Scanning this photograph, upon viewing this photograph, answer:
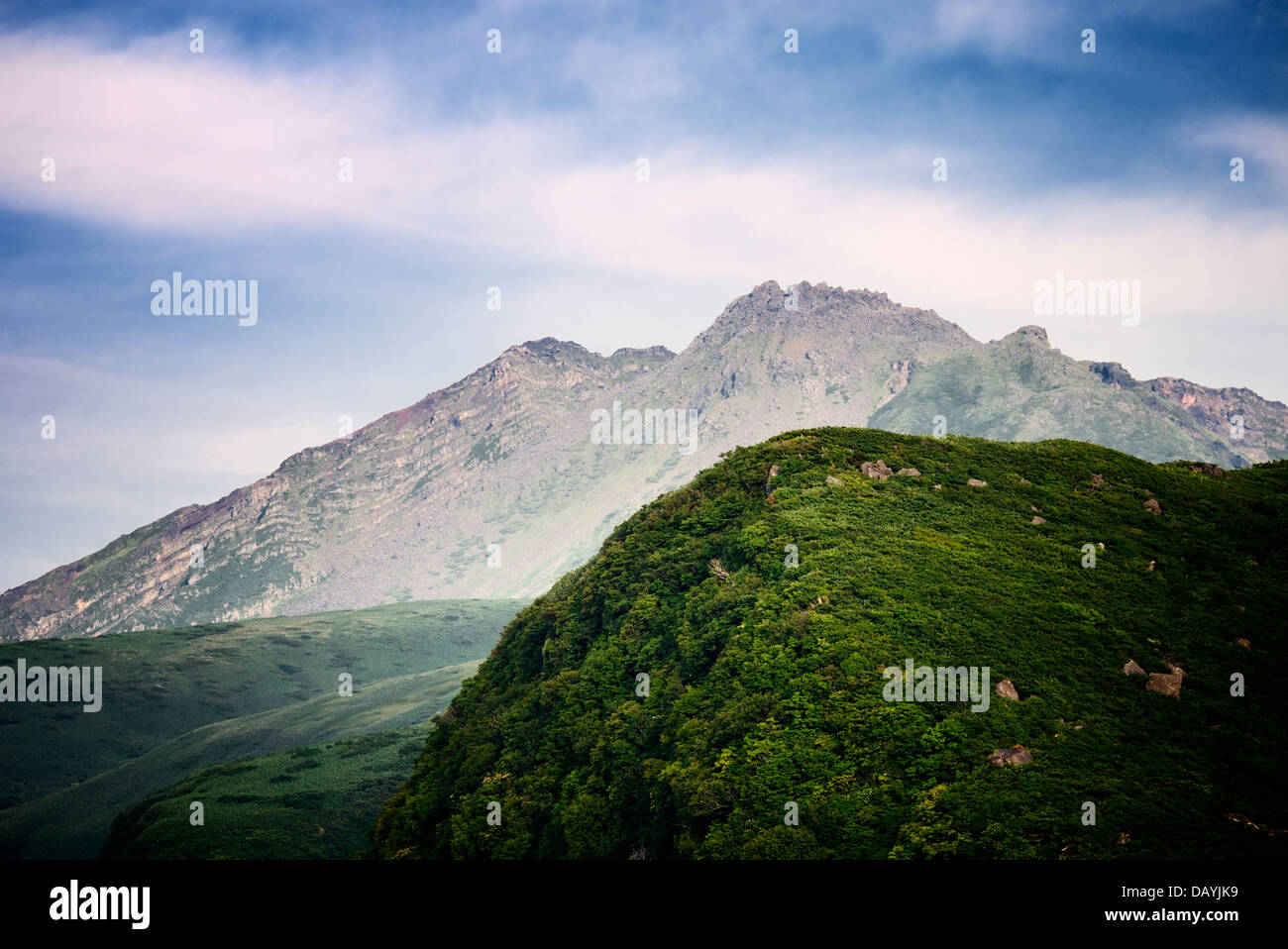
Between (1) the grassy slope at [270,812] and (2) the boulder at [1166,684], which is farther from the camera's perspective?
(1) the grassy slope at [270,812]

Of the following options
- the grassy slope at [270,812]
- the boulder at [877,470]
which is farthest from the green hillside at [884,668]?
the grassy slope at [270,812]

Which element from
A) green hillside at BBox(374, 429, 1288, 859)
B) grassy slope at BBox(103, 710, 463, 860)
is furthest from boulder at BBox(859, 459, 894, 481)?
grassy slope at BBox(103, 710, 463, 860)

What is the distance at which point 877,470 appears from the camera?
89.6 meters

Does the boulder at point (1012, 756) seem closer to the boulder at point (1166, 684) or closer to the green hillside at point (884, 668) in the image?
the green hillside at point (884, 668)

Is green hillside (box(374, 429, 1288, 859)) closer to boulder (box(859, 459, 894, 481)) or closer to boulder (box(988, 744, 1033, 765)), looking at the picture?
boulder (box(988, 744, 1033, 765))

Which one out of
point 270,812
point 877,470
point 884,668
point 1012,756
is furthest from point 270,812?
point 1012,756

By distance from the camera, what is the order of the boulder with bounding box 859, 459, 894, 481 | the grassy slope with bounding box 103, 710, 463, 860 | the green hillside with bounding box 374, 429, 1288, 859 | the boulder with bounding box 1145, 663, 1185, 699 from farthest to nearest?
the grassy slope with bounding box 103, 710, 463, 860, the boulder with bounding box 859, 459, 894, 481, the boulder with bounding box 1145, 663, 1185, 699, the green hillside with bounding box 374, 429, 1288, 859

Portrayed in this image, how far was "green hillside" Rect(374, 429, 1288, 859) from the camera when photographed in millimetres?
49000

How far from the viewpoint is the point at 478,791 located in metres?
76.2

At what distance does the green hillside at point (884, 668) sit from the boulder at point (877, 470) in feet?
4.07

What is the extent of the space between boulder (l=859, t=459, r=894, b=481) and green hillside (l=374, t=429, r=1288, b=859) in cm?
124

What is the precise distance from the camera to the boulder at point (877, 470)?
88625mm

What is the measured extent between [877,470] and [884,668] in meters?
34.4
